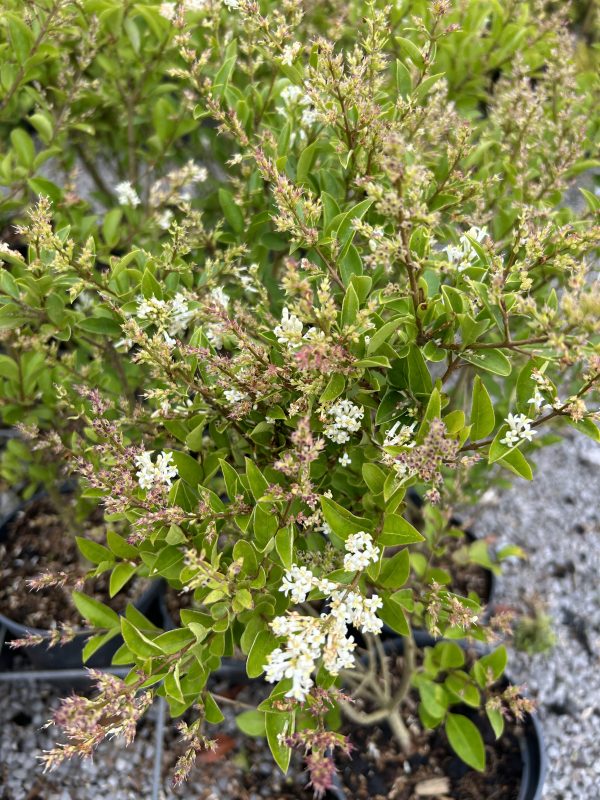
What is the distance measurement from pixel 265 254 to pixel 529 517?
1.87 meters

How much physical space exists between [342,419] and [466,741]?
1.21 metres

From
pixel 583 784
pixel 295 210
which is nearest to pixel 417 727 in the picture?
pixel 583 784

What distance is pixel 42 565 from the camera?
2467 mm

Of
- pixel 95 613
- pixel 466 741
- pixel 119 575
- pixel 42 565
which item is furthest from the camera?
pixel 42 565

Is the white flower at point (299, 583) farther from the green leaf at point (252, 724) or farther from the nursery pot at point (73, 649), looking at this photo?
the nursery pot at point (73, 649)

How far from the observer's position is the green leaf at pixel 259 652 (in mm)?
1334

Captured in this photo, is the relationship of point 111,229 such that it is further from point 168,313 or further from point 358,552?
point 358,552

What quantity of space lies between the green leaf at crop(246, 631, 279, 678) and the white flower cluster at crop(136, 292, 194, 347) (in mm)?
584

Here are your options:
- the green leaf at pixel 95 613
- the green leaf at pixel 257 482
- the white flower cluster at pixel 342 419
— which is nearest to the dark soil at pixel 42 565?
the green leaf at pixel 95 613

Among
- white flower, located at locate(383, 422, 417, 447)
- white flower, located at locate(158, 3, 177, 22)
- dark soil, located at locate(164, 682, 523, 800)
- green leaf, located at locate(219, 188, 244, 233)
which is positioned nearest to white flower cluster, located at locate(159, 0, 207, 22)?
white flower, located at locate(158, 3, 177, 22)

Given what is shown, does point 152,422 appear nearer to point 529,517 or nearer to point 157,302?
point 157,302

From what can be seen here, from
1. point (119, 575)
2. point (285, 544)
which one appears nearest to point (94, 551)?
point (119, 575)

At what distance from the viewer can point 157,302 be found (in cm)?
135

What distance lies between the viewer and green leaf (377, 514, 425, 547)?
51.7 inches
